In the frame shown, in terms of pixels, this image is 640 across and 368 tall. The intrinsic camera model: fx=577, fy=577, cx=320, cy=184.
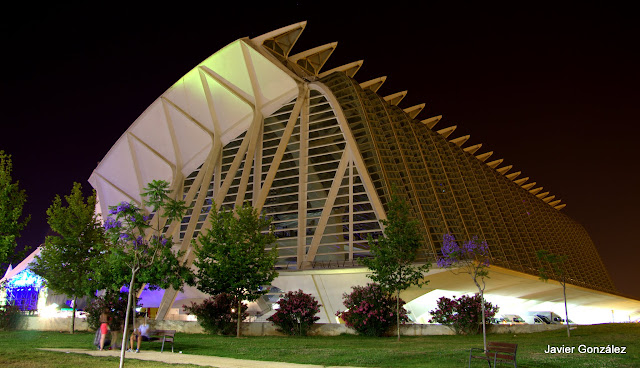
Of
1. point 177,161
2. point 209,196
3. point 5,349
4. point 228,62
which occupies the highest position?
point 228,62

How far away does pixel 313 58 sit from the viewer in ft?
153

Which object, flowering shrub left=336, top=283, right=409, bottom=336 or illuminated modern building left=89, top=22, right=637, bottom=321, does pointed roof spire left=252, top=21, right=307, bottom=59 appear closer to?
illuminated modern building left=89, top=22, right=637, bottom=321

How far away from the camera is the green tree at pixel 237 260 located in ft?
89.1

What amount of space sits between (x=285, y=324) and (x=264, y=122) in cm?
1994

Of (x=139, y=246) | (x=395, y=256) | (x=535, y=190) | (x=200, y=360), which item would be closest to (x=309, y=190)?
(x=395, y=256)

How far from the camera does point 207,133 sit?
46.2 m

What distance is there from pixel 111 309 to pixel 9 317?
4.62 m

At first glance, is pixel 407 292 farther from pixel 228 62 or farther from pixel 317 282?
pixel 228 62

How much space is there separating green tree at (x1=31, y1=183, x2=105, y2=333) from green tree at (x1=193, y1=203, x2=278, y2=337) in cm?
679

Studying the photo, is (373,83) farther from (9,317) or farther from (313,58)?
(9,317)

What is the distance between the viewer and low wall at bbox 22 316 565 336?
90.4 ft

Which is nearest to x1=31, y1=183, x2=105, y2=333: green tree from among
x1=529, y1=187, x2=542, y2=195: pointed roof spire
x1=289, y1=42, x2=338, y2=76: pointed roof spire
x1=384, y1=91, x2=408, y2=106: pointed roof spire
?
x1=289, y1=42, x2=338, y2=76: pointed roof spire

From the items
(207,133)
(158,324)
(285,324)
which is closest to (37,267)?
(158,324)

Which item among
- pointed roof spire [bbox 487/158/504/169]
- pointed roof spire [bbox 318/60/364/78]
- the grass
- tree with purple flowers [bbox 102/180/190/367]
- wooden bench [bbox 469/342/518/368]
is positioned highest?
pointed roof spire [bbox 318/60/364/78]
